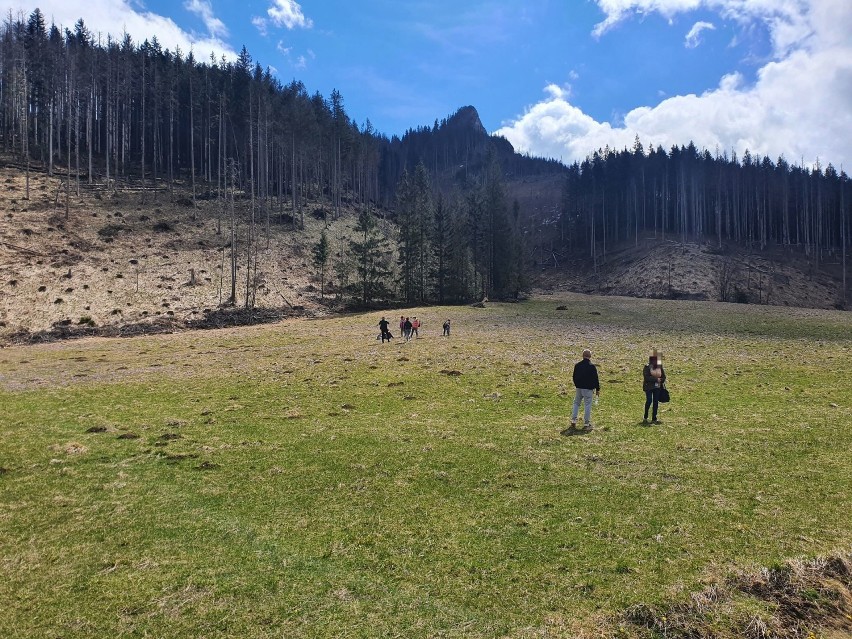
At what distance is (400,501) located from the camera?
415 inches

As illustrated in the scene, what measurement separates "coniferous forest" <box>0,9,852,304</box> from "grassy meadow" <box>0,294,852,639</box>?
43448 millimetres

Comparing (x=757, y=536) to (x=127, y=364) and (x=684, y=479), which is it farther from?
(x=127, y=364)

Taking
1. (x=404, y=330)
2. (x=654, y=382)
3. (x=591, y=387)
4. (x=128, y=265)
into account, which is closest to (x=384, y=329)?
(x=404, y=330)

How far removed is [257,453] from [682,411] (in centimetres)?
1546

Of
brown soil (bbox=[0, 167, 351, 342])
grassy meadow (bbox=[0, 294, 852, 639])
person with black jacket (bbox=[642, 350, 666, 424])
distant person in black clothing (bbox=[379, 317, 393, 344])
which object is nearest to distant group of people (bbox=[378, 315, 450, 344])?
distant person in black clothing (bbox=[379, 317, 393, 344])

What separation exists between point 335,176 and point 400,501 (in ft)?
341

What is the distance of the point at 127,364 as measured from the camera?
2939 cm

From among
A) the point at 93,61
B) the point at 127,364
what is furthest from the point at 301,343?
the point at 93,61

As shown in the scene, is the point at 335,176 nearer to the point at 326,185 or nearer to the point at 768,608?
the point at 326,185

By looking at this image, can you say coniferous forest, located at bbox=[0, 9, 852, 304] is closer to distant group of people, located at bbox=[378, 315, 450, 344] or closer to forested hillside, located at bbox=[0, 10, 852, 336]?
forested hillside, located at bbox=[0, 10, 852, 336]

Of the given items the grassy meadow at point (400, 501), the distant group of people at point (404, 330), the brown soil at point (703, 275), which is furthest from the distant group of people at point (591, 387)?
the brown soil at point (703, 275)

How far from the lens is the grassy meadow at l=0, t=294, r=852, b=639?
271 inches

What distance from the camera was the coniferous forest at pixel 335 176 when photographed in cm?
7769

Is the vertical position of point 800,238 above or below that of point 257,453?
above
